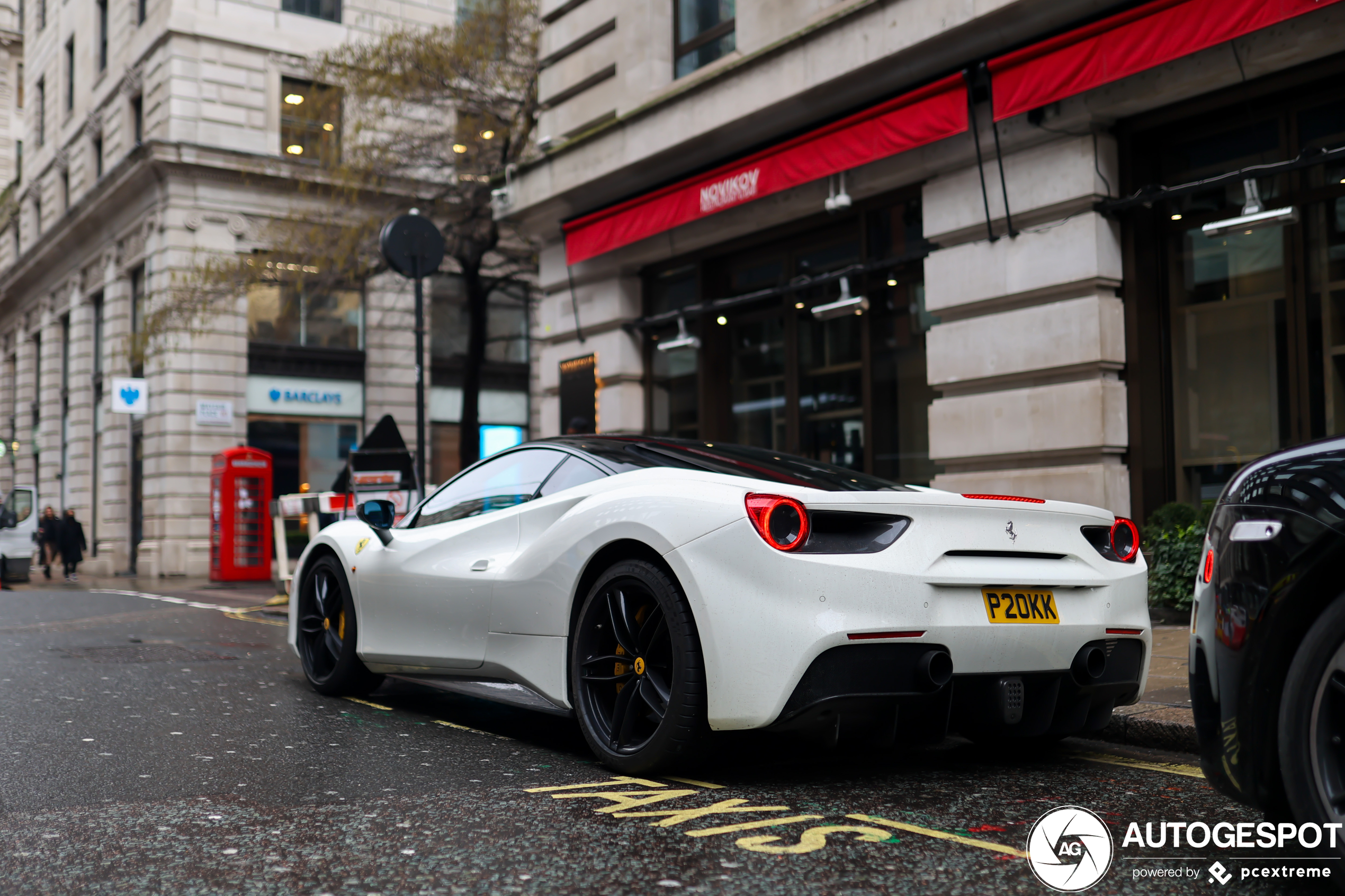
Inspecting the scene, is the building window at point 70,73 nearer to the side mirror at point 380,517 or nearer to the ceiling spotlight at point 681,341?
the ceiling spotlight at point 681,341

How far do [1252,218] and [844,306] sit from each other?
374 cm

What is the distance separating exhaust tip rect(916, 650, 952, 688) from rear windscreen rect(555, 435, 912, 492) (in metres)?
0.73

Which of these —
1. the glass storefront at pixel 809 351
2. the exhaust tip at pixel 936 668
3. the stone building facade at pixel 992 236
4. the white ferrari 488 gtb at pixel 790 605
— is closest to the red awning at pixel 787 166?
the stone building facade at pixel 992 236

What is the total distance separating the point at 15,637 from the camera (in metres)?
9.97

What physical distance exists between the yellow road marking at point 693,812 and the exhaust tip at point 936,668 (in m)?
0.60

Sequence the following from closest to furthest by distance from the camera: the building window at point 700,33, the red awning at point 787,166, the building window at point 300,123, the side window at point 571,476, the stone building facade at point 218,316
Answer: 1. the side window at point 571,476
2. the red awning at point 787,166
3. the building window at point 700,33
4. the stone building facade at point 218,316
5. the building window at point 300,123

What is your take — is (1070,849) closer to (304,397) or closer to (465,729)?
(465,729)

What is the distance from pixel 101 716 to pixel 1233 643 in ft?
16.3

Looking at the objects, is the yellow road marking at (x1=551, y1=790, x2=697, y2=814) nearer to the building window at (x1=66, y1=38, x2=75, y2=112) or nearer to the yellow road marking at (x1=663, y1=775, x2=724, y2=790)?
the yellow road marking at (x1=663, y1=775, x2=724, y2=790)

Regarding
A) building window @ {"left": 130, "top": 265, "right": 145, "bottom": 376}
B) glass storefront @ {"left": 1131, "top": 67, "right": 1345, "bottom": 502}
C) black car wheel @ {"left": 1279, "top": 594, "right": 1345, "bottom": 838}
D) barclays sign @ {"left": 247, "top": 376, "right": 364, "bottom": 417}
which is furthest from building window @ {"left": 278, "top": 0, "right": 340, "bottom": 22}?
black car wheel @ {"left": 1279, "top": 594, "right": 1345, "bottom": 838}

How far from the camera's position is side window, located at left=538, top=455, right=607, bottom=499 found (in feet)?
16.8

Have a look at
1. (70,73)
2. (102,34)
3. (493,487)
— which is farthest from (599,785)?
(70,73)

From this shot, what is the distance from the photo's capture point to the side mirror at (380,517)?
20.2ft

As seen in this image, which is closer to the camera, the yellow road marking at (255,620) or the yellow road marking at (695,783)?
the yellow road marking at (695,783)
